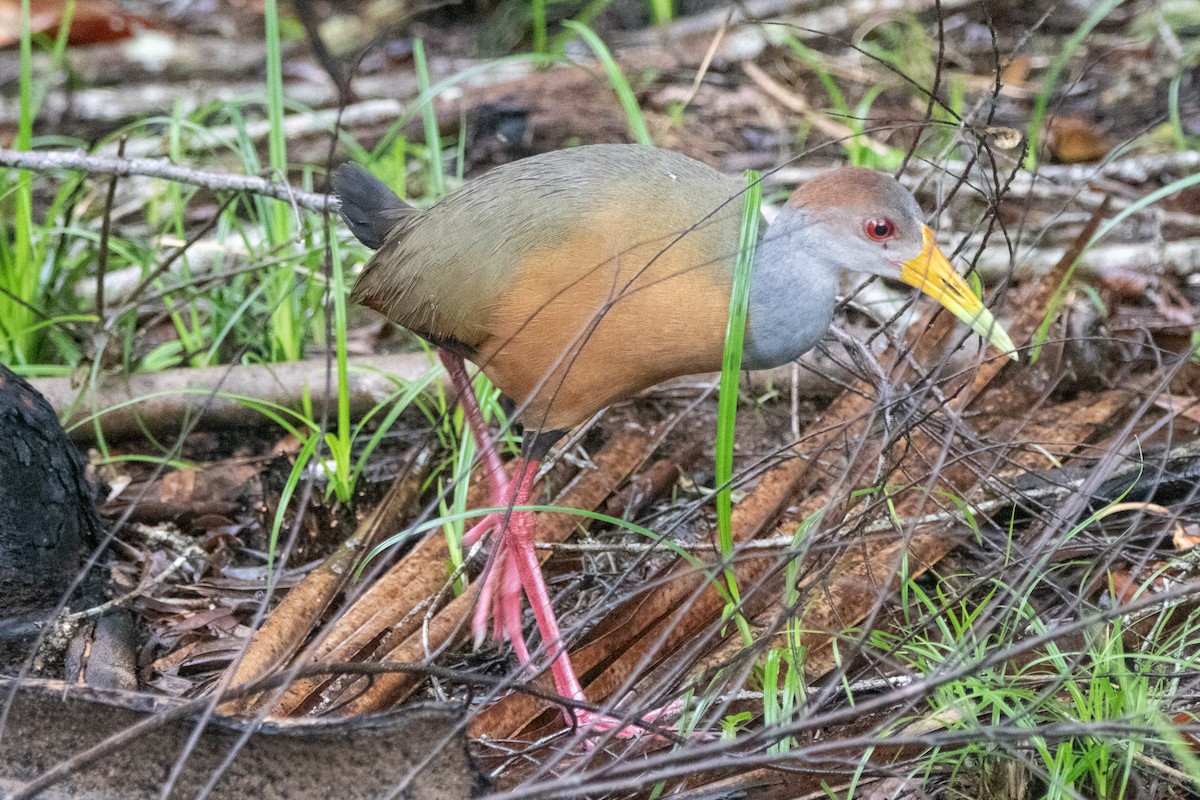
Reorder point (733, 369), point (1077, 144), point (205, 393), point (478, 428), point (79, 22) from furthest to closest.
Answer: point (79, 22) < point (1077, 144) < point (205, 393) < point (478, 428) < point (733, 369)

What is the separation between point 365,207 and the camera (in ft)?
10.6

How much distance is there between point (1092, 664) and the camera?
2203 mm

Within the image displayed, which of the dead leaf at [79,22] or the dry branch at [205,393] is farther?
the dead leaf at [79,22]

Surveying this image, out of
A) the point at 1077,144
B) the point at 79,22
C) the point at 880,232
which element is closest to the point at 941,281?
the point at 880,232

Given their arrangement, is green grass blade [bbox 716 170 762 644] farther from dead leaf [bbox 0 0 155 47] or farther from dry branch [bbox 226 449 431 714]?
dead leaf [bbox 0 0 155 47]

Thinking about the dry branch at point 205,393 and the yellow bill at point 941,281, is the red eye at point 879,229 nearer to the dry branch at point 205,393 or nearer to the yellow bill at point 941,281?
the yellow bill at point 941,281

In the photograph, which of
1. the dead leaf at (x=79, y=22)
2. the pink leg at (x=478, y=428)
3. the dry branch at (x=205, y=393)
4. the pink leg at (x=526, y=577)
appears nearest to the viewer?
the pink leg at (x=526, y=577)

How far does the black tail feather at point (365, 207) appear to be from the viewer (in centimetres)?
322

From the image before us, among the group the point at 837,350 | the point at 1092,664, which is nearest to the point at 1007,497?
the point at 1092,664

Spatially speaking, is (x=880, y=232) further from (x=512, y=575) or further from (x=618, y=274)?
(x=512, y=575)

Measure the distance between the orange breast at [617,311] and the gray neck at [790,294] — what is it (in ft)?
0.28

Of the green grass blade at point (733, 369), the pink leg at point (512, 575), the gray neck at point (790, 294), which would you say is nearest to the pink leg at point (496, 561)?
the pink leg at point (512, 575)

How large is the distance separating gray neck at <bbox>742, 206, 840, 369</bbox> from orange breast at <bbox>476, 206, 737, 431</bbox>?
3.3 inches

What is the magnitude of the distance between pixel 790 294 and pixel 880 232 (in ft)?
0.83
